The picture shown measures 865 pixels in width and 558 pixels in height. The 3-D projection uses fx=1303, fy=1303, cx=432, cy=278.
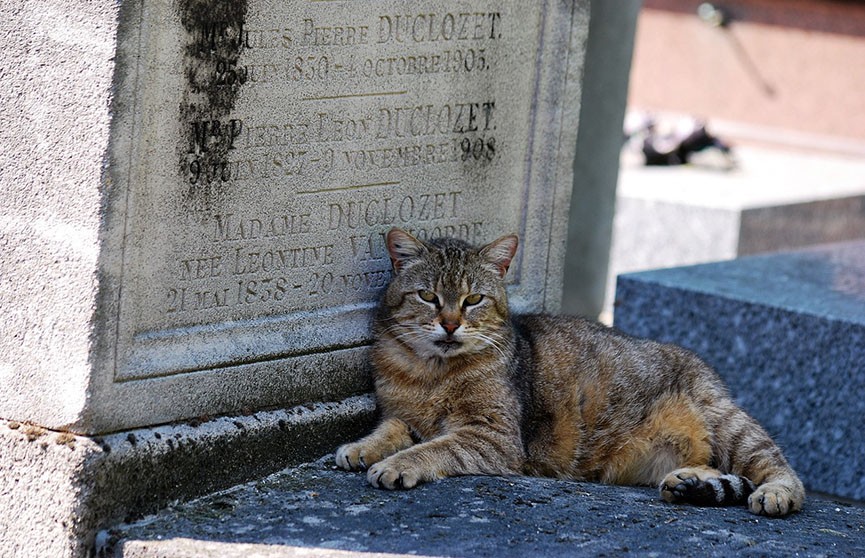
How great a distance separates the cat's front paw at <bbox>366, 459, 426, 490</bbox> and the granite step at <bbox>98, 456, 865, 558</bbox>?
0.09 feet

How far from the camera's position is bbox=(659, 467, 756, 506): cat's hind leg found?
418 cm

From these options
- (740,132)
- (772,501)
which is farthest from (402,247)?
(740,132)

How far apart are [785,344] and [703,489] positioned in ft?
4.94

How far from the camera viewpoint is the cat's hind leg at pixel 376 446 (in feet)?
13.8

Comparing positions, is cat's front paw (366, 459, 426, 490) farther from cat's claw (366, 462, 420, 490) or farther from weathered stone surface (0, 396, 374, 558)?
weathered stone surface (0, 396, 374, 558)

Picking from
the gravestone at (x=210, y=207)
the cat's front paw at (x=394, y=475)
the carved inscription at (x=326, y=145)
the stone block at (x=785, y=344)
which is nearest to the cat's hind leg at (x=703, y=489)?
the cat's front paw at (x=394, y=475)

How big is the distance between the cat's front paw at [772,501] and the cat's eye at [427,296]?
122 cm

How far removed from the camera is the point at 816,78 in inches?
518

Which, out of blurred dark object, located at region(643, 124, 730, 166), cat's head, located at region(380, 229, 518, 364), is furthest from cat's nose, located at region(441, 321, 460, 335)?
blurred dark object, located at region(643, 124, 730, 166)

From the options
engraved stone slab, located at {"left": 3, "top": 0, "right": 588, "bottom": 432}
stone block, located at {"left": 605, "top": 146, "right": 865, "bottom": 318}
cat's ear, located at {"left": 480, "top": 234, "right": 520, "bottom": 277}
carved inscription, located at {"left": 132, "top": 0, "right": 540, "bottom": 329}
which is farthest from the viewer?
stone block, located at {"left": 605, "top": 146, "right": 865, "bottom": 318}

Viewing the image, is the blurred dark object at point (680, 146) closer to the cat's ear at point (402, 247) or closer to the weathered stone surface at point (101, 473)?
the cat's ear at point (402, 247)

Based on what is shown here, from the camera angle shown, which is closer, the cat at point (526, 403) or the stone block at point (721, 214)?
the cat at point (526, 403)

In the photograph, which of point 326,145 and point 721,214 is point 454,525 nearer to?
point 326,145

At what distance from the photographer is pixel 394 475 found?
13.0ft
